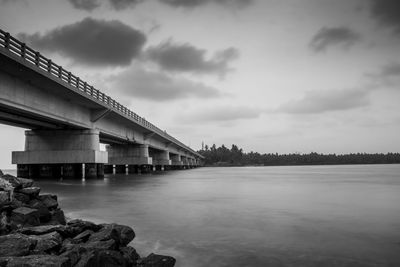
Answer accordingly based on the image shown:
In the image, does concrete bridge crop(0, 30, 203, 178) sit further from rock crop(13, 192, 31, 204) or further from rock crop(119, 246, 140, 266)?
rock crop(119, 246, 140, 266)

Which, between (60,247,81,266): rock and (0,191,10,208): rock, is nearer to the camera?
(60,247,81,266): rock

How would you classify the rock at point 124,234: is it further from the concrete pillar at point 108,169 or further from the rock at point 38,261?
the concrete pillar at point 108,169

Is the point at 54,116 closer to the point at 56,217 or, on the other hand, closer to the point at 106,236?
the point at 56,217

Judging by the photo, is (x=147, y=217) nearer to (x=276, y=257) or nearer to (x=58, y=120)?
(x=276, y=257)

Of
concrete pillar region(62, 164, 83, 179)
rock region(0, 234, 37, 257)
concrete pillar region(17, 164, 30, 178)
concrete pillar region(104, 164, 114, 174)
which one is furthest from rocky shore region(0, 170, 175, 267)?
concrete pillar region(104, 164, 114, 174)

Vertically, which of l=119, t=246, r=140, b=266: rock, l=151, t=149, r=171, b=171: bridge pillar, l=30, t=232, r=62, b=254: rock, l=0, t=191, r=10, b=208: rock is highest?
l=151, t=149, r=171, b=171: bridge pillar

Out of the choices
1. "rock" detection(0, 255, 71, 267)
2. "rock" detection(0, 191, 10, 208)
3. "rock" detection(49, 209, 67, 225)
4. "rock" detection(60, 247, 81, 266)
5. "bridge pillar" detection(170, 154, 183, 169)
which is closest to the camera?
"rock" detection(0, 255, 71, 267)

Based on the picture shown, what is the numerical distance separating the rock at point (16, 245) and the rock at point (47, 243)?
0.11 m

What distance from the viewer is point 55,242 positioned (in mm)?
5559

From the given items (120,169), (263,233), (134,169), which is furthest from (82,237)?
(120,169)

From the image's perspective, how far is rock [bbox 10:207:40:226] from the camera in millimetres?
7407

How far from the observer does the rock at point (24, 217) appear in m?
7.41

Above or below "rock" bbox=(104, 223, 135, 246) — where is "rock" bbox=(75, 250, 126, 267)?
above

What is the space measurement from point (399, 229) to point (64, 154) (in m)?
31.9
